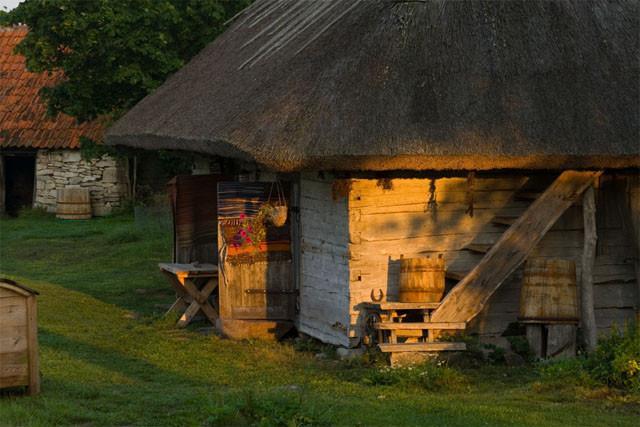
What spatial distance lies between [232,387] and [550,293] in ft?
10.3

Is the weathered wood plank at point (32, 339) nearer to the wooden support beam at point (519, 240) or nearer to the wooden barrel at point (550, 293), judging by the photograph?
the wooden support beam at point (519, 240)

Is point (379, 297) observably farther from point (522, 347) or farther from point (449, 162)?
point (449, 162)

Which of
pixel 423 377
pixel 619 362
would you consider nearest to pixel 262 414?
pixel 423 377

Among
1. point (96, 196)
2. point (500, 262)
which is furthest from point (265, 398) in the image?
point (96, 196)

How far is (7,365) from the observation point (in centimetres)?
881

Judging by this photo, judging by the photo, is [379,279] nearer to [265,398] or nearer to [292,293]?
[292,293]

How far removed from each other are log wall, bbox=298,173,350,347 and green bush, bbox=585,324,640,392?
266 centimetres

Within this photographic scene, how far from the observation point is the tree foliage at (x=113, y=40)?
19.3 metres

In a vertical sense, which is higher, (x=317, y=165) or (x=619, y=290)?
(x=317, y=165)

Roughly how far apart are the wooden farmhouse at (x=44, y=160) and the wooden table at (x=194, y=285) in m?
11.6

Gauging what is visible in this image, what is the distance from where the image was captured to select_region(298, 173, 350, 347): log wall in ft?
38.0

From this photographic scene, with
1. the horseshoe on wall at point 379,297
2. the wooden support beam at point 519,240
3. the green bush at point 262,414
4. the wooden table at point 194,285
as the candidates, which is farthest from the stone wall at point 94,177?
the green bush at point 262,414

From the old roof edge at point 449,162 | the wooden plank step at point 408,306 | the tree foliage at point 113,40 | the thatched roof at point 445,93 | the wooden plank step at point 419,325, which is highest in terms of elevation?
the tree foliage at point 113,40

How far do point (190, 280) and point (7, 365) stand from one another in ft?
15.8
